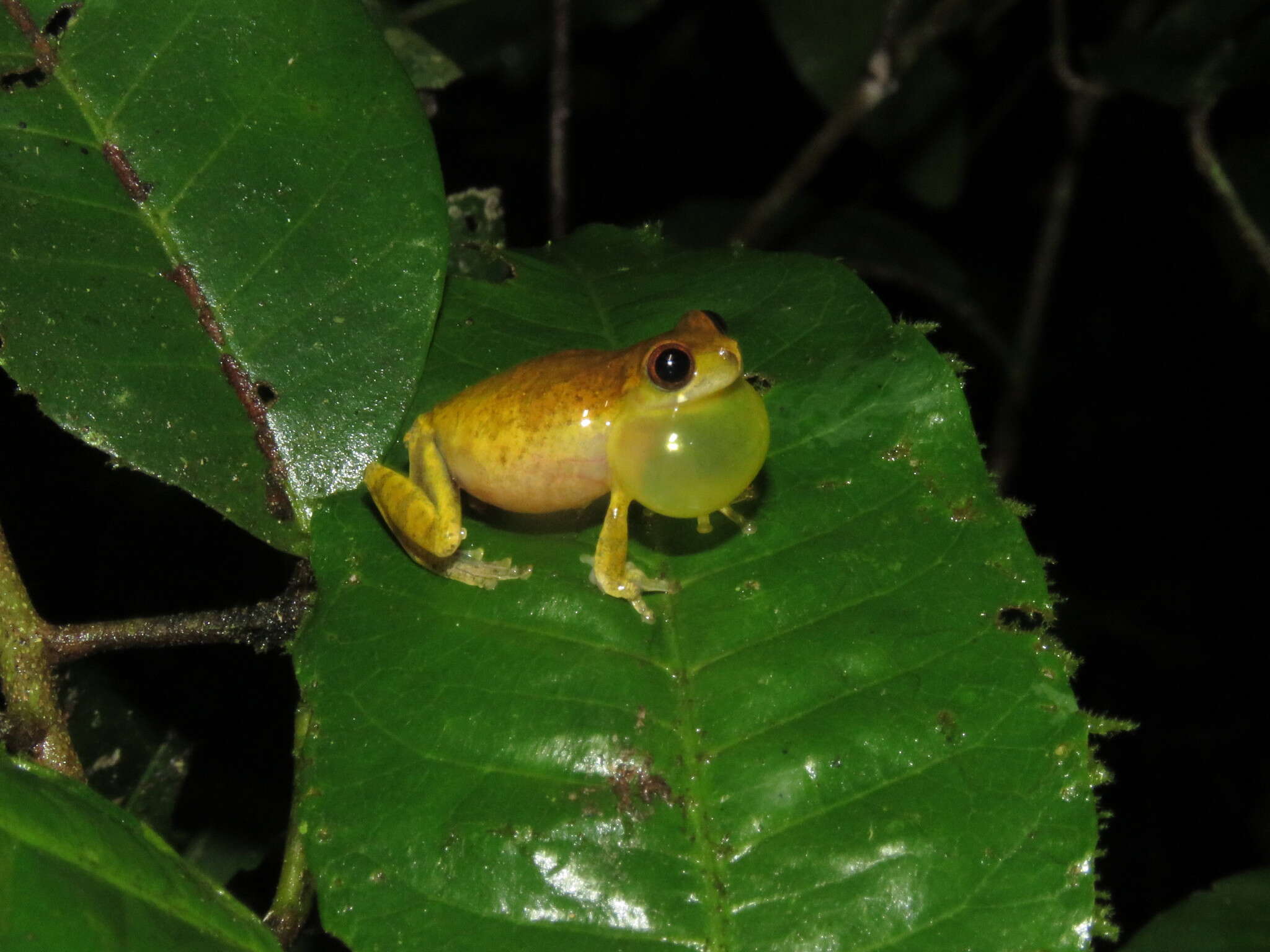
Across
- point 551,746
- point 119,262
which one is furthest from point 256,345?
point 551,746

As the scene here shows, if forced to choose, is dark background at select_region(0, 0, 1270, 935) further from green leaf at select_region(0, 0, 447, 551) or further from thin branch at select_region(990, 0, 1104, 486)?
green leaf at select_region(0, 0, 447, 551)

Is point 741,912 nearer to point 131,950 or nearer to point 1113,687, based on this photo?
point 131,950

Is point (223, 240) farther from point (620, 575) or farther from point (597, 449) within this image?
point (620, 575)

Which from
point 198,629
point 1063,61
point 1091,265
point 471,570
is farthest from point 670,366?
point 1091,265

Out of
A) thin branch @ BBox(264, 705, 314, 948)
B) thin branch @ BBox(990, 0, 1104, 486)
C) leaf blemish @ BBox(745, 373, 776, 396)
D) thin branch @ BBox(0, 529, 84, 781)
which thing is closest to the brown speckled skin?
leaf blemish @ BBox(745, 373, 776, 396)

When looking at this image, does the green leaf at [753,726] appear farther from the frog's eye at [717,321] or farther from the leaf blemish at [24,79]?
the leaf blemish at [24,79]

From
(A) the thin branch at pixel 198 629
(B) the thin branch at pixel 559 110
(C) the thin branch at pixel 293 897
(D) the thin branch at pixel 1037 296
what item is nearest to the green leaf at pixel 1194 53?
(D) the thin branch at pixel 1037 296
